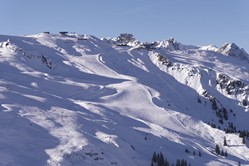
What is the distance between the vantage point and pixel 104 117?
121 m

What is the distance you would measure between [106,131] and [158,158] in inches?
533

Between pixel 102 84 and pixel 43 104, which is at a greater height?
pixel 102 84

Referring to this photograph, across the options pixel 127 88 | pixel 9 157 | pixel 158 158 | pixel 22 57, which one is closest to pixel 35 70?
pixel 22 57

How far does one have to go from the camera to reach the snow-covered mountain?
84062mm

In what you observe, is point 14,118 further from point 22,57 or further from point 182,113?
point 22,57

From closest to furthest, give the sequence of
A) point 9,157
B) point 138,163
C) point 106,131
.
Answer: point 9,157 < point 138,163 < point 106,131

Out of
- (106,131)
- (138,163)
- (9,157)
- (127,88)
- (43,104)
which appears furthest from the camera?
(127,88)

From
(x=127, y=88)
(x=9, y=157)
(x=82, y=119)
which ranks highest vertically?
(x=127, y=88)

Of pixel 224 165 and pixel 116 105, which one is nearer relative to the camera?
pixel 224 165

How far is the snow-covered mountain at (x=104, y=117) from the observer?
84.1 metres

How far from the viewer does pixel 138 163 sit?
295 feet

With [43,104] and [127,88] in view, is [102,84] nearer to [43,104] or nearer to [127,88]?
[127,88]

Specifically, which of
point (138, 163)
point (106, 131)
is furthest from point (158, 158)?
point (106, 131)

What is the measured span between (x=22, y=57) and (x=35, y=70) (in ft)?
49.0
